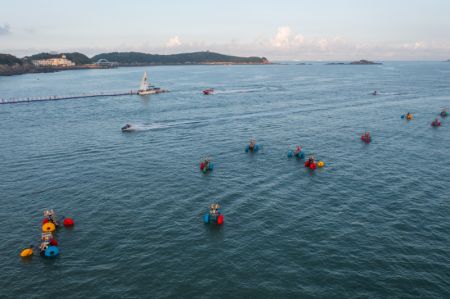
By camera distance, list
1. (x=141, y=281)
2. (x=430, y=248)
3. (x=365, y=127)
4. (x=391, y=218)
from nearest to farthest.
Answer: (x=141, y=281), (x=430, y=248), (x=391, y=218), (x=365, y=127)

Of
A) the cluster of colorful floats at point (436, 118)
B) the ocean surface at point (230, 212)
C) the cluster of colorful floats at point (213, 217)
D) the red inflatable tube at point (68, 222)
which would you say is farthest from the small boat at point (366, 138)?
the red inflatable tube at point (68, 222)

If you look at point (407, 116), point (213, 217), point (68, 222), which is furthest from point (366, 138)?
point (68, 222)

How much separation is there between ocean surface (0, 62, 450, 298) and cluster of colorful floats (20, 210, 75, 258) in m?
1.12

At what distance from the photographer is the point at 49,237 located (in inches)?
1847

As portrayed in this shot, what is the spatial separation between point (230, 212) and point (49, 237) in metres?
26.8

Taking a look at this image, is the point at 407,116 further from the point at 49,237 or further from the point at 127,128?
the point at 49,237

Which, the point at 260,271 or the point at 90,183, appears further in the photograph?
the point at 90,183

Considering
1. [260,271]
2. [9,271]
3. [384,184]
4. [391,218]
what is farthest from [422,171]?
[9,271]

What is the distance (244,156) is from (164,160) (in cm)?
1965

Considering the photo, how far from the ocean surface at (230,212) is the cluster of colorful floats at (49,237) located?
1.12m

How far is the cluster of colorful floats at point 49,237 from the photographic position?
45094 millimetres

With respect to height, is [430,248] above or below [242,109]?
below

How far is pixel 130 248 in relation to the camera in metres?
47.2

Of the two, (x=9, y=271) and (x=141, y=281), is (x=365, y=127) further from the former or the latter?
(x=9, y=271)
